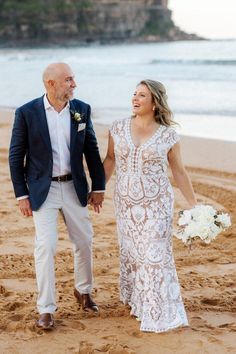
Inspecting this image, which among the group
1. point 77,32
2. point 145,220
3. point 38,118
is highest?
point 38,118

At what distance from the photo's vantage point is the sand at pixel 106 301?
4672mm

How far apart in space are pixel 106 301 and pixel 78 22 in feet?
366

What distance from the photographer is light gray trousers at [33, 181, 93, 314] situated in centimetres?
476

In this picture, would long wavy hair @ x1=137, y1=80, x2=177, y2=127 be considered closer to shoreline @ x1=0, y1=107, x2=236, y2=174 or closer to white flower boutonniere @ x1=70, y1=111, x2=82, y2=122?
white flower boutonniere @ x1=70, y1=111, x2=82, y2=122

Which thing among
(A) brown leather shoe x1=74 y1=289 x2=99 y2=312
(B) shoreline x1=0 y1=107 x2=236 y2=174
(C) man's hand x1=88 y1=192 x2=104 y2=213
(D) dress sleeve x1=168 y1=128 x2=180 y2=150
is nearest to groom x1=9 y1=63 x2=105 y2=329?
(C) man's hand x1=88 y1=192 x2=104 y2=213

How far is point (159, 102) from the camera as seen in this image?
4852 mm

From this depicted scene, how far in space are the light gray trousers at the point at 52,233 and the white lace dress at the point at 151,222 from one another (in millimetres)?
320

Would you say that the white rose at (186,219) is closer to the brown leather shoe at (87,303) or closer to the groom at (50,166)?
the groom at (50,166)

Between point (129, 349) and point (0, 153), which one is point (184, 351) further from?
point (0, 153)

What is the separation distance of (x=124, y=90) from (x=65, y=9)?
93.8 m

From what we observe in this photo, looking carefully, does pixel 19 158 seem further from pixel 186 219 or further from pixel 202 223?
pixel 202 223

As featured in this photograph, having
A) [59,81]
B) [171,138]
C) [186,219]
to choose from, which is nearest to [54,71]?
[59,81]

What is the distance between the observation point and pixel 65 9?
114 metres

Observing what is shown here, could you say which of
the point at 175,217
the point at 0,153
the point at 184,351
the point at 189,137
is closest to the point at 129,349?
the point at 184,351
